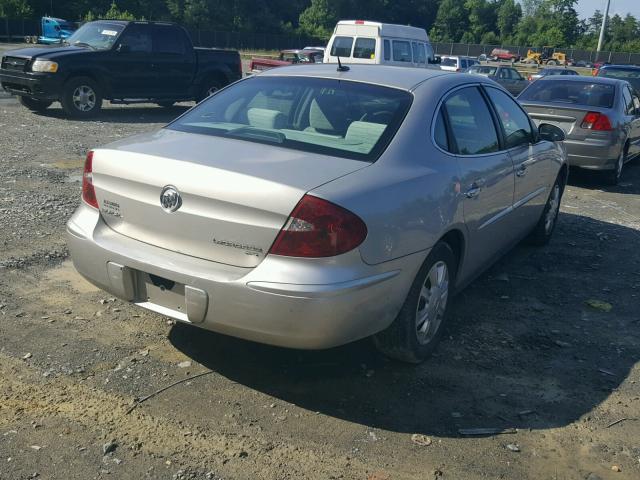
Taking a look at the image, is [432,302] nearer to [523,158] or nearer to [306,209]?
[306,209]

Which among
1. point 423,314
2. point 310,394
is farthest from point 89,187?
point 423,314

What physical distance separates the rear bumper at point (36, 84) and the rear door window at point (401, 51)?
1122 cm

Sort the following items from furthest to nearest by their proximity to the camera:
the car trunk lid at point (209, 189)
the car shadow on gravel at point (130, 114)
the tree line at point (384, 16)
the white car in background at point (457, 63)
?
the tree line at point (384, 16), the white car in background at point (457, 63), the car shadow on gravel at point (130, 114), the car trunk lid at point (209, 189)

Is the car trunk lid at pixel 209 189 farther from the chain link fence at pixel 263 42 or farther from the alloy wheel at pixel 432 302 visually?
the chain link fence at pixel 263 42

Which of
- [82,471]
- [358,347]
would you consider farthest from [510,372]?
[82,471]

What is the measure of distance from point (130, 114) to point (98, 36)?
5.73ft

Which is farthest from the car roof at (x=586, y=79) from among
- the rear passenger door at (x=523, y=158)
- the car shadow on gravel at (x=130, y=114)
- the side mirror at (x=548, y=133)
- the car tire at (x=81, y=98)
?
the car tire at (x=81, y=98)

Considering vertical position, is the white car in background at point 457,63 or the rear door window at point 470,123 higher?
the rear door window at point 470,123

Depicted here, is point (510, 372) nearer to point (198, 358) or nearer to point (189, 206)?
point (198, 358)

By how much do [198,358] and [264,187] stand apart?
1292 millimetres

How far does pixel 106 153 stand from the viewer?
3.82m

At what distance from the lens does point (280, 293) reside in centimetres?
315

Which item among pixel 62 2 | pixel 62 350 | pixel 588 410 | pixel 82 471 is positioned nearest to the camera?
pixel 82 471

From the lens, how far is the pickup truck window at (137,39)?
561 inches
